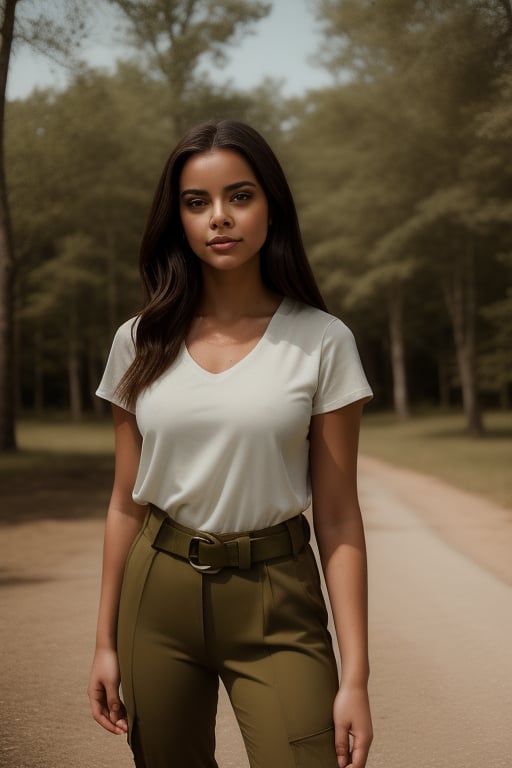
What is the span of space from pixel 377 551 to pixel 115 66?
30515mm

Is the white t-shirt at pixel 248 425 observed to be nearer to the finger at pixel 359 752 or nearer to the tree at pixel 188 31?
the finger at pixel 359 752

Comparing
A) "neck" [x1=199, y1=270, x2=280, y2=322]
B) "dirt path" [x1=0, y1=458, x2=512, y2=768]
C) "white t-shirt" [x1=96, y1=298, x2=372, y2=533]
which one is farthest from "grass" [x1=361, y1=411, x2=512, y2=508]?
"white t-shirt" [x1=96, y1=298, x2=372, y2=533]

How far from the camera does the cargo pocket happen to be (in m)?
1.98

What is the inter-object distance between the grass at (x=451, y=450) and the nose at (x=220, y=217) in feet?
34.7

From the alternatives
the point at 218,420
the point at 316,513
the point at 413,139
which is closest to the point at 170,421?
the point at 218,420

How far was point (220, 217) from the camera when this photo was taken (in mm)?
2201

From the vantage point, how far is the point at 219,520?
A: 6.92 ft

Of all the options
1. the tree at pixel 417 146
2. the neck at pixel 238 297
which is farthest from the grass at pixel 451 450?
the neck at pixel 238 297

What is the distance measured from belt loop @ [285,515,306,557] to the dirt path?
2.20 meters

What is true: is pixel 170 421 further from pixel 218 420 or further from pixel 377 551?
pixel 377 551

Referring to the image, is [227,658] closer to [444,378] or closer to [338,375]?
[338,375]

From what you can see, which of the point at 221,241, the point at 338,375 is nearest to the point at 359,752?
the point at 338,375

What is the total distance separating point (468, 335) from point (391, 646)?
2387 cm

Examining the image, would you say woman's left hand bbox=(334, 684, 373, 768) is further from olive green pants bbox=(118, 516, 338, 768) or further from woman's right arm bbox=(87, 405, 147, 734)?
woman's right arm bbox=(87, 405, 147, 734)
